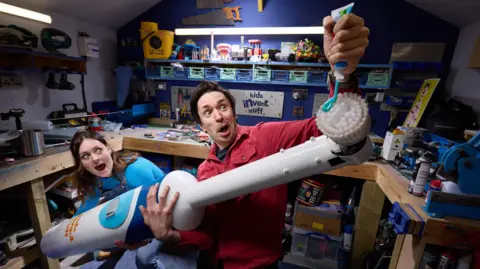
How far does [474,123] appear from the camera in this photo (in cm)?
162

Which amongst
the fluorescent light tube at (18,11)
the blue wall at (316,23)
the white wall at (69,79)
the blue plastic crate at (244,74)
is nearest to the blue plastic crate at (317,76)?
the blue wall at (316,23)

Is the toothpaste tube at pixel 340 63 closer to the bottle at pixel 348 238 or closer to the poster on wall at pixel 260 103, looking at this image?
the bottle at pixel 348 238

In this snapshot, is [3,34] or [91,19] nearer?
[3,34]

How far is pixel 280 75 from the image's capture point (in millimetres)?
2375

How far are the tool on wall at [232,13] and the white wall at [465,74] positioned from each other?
6.93ft

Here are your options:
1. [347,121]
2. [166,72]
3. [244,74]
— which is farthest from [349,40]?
[166,72]

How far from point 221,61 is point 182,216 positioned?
6.83ft

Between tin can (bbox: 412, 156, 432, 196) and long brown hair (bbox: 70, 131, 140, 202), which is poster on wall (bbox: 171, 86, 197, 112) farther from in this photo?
tin can (bbox: 412, 156, 432, 196)

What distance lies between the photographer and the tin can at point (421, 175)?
114 cm

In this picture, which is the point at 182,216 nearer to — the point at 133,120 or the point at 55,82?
the point at 55,82

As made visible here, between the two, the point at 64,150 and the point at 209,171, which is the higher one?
the point at 209,171

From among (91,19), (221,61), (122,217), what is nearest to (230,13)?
(221,61)

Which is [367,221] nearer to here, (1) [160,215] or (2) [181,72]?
(1) [160,215]

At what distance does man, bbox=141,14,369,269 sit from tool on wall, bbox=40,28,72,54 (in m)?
2.00
